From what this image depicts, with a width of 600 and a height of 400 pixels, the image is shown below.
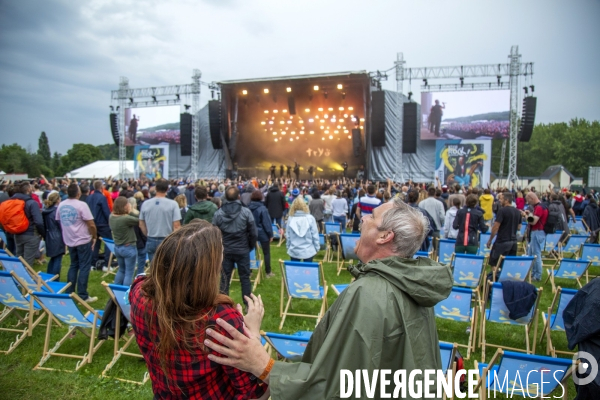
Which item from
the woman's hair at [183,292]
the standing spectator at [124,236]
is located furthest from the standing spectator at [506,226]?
the woman's hair at [183,292]

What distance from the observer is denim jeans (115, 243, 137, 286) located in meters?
4.83

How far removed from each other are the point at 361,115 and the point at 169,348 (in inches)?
888

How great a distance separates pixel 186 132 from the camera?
22.6 meters

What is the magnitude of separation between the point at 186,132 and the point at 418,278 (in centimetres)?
2311

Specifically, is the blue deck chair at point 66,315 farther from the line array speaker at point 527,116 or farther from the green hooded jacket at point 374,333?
the line array speaker at point 527,116

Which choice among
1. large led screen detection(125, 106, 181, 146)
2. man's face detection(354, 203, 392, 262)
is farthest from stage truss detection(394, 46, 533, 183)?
man's face detection(354, 203, 392, 262)

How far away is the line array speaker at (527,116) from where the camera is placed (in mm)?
18094

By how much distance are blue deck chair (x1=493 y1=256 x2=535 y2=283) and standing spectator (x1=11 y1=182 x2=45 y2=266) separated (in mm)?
6263

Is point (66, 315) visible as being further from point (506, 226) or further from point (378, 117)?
point (378, 117)

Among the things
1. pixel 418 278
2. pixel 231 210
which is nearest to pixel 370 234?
pixel 418 278

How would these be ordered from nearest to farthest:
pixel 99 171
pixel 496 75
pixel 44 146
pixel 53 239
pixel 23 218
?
pixel 53 239, pixel 23 218, pixel 496 75, pixel 99 171, pixel 44 146

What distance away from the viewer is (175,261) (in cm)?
123

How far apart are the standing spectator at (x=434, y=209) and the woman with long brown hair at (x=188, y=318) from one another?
5.83m

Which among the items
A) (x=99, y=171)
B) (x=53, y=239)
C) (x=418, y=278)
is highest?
(x=99, y=171)
